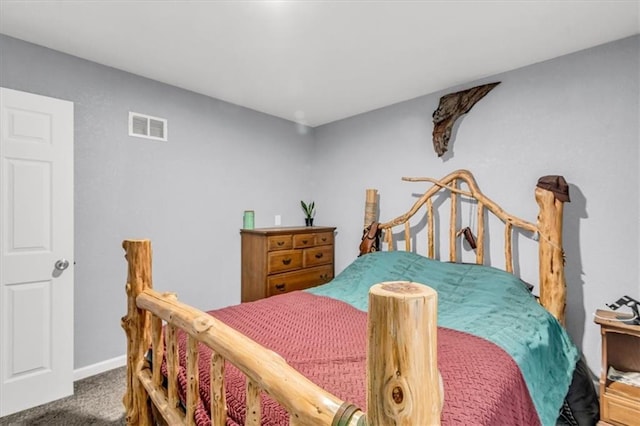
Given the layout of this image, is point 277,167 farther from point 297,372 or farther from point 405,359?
point 405,359

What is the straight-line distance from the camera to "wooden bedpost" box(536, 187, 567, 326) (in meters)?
1.99

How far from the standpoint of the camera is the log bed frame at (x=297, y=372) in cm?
50

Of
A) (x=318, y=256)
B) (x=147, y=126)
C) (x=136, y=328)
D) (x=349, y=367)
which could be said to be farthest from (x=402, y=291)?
(x=318, y=256)

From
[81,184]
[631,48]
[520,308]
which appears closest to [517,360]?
[520,308]

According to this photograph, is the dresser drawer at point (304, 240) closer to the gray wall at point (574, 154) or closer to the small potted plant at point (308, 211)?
the small potted plant at point (308, 211)

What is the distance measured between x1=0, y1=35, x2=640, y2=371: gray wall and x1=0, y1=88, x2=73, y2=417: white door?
196 millimetres

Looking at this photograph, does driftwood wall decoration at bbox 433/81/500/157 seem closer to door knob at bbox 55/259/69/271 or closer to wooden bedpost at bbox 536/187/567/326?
wooden bedpost at bbox 536/187/567/326

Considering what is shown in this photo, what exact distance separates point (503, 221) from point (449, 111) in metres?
1.05

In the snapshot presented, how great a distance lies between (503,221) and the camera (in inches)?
95.2

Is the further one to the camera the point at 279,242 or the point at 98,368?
the point at 279,242

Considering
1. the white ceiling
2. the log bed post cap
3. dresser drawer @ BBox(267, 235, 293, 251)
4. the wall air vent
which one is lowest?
dresser drawer @ BBox(267, 235, 293, 251)

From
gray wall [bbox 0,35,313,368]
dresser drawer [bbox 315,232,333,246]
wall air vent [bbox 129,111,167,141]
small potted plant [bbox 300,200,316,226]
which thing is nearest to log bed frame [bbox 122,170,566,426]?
gray wall [bbox 0,35,313,368]

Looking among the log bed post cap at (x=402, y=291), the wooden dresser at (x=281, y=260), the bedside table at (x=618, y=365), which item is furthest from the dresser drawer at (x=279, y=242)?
the log bed post cap at (x=402, y=291)

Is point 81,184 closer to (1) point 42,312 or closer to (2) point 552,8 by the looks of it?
(1) point 42,312
